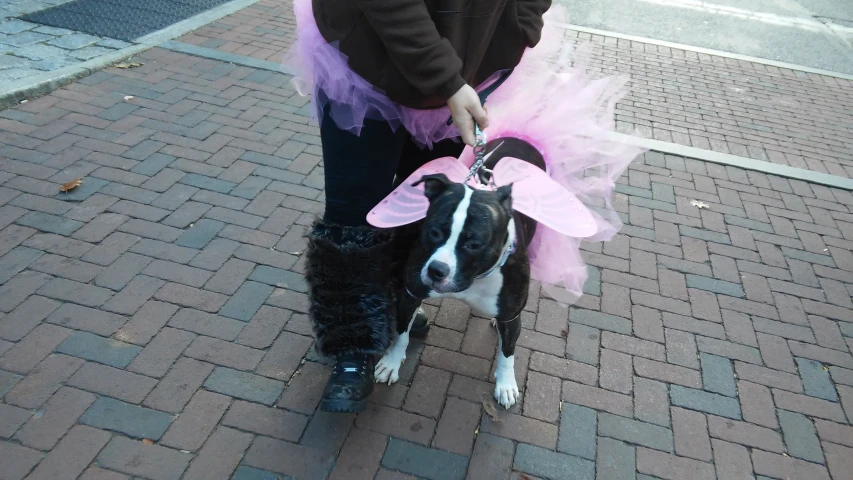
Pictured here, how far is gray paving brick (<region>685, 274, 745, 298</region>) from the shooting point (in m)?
3.92

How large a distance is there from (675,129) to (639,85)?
1.18 meters

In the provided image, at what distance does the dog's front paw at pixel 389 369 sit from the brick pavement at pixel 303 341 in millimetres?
61

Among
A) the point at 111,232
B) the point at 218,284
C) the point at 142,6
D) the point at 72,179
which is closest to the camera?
the point at 218,284

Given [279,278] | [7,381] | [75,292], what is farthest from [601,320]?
[7,381]

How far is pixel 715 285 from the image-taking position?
156 inches

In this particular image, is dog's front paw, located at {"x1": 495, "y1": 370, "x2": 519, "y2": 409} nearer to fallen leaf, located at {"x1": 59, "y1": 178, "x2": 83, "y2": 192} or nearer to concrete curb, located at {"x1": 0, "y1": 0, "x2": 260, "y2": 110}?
fallen leaf, located at {"x1": 59, "y1": 178, "x2": 83, "y2": 192}

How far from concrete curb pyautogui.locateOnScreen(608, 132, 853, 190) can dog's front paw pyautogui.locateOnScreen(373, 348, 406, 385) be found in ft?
10.7

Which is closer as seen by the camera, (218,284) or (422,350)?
(422,350)

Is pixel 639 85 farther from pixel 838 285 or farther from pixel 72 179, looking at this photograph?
pixel 72 179

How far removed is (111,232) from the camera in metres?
3.70

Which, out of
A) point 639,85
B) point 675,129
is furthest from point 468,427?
point 639,85

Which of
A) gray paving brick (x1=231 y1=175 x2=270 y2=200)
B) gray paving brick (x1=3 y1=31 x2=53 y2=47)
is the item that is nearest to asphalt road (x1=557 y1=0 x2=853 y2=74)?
gray paving brick (x1=231 y1=175 x2=270 y2=200)

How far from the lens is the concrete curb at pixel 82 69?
15.8 feet

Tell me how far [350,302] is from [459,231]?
669 millimetres
